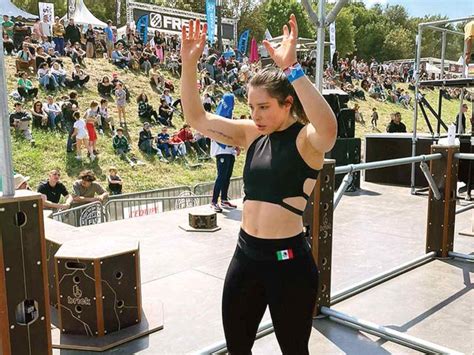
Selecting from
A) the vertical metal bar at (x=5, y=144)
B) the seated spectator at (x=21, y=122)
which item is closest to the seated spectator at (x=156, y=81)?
the seated spectator at (x=21, y=122)

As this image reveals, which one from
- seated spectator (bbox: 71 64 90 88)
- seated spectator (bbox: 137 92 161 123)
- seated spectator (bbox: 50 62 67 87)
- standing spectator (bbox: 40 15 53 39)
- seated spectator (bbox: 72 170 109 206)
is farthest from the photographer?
standing spectator (bbox: 40 15 53 39)

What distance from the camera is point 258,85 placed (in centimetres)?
219

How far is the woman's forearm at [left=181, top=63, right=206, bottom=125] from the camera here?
7.95 ft

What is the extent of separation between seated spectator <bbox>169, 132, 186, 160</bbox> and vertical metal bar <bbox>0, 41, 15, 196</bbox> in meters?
14.4

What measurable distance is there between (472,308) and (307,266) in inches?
102

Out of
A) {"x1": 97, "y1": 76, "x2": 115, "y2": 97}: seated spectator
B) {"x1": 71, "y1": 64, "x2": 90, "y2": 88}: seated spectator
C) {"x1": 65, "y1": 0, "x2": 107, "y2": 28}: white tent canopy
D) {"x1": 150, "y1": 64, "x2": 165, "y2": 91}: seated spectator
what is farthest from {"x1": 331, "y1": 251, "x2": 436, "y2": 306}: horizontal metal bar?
{"x1": 65, "y1": 0, "x2": 107, "y2": 28}: white tent canopy

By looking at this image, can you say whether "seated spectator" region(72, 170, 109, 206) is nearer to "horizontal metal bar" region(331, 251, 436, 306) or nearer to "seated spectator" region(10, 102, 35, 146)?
"horizontal metal bar" region(331, 251, 436, 306)

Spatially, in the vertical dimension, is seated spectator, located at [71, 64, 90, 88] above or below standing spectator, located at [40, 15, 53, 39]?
below

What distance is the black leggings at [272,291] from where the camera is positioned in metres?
2.21

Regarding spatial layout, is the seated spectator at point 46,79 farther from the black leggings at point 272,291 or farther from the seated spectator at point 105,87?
the black leggings at point 272,291

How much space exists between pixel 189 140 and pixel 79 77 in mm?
5522

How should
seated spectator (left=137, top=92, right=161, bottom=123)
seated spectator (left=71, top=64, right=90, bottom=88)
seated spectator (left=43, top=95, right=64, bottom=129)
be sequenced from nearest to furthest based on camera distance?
seated spectator (left=43, top=95, right=64, bottom=129) < seated spectator (left=137, top=92, right=161, bottom=123) < seated spectator (left=71, top=64, right=90, bottom=88)

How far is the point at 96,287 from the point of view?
3592 millimetres

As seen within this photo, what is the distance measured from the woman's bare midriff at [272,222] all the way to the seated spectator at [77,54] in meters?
20.6
